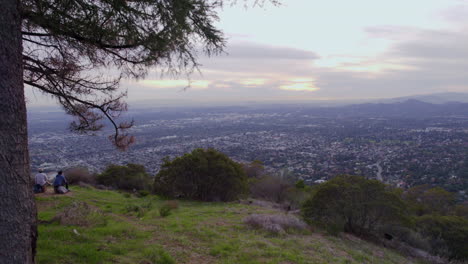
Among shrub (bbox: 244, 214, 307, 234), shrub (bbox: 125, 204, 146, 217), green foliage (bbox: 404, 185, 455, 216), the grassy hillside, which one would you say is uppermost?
the grassy hillside

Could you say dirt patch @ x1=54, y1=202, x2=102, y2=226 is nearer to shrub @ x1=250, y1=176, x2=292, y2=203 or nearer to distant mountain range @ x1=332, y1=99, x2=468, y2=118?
shrub @ x1=250, y1=176, x2=292, y2=203

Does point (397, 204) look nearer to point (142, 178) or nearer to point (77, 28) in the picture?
point (77, 28)

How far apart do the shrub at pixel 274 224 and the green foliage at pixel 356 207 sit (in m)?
1.37

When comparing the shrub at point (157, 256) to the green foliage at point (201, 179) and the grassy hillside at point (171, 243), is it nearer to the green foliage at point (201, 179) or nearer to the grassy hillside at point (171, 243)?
the grassy hillside at point (171, 243)

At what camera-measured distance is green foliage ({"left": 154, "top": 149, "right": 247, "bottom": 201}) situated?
13727 millimetres

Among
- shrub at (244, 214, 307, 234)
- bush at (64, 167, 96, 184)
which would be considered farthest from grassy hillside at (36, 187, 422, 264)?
bush at (64, 167, 96, 184)

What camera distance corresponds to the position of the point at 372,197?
29.6ft

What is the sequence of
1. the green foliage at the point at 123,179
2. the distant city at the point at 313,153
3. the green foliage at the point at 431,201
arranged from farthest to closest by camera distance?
1. the distant city at the point at 313,153
2. the green foliage at the point at 123,179
3. the green foliage at the point at 431,201

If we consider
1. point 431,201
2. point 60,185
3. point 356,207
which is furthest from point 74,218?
point 431,201

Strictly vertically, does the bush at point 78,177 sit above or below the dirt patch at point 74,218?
below

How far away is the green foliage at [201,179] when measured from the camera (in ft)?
45.0

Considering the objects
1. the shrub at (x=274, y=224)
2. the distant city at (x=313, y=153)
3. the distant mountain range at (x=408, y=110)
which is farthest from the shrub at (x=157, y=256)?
the distant mountain range at (x=408, y=110)

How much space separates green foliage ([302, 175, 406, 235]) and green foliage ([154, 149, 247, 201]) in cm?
528

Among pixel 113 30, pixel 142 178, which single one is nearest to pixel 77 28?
pixel 113 30
